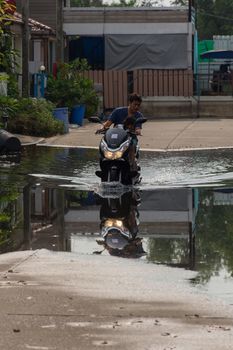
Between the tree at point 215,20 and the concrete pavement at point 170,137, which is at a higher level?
the tree at point 215,20

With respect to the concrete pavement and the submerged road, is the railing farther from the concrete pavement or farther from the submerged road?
the submerged road

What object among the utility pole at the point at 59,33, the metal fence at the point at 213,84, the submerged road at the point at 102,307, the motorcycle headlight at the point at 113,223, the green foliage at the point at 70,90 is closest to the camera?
the submerged road at the point at 102,307

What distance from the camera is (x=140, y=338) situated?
259 inches

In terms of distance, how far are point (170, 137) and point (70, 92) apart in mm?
5069

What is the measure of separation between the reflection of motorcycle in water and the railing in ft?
64.9

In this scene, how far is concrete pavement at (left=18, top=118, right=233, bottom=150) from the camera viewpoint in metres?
22.5

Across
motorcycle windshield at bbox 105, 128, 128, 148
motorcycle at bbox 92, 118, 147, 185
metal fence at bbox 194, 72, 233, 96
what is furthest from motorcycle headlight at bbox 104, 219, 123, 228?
metal fence at bbox 194, 72, 233, 96

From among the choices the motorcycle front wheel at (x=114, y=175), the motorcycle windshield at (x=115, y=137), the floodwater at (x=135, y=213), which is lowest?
the floodwater at (x=135, y=213)

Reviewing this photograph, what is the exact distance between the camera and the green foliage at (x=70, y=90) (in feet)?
93.5

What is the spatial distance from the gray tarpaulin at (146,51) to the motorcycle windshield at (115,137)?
940 inches

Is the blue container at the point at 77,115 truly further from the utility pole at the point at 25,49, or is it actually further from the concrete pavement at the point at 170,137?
the utility pole at the point at 25,49

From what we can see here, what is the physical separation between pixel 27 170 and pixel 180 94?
725 inches

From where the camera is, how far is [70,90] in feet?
93.5

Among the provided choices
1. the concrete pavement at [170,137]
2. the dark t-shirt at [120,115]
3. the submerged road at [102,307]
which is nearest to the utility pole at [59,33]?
the concrete pavement at [170,137]
